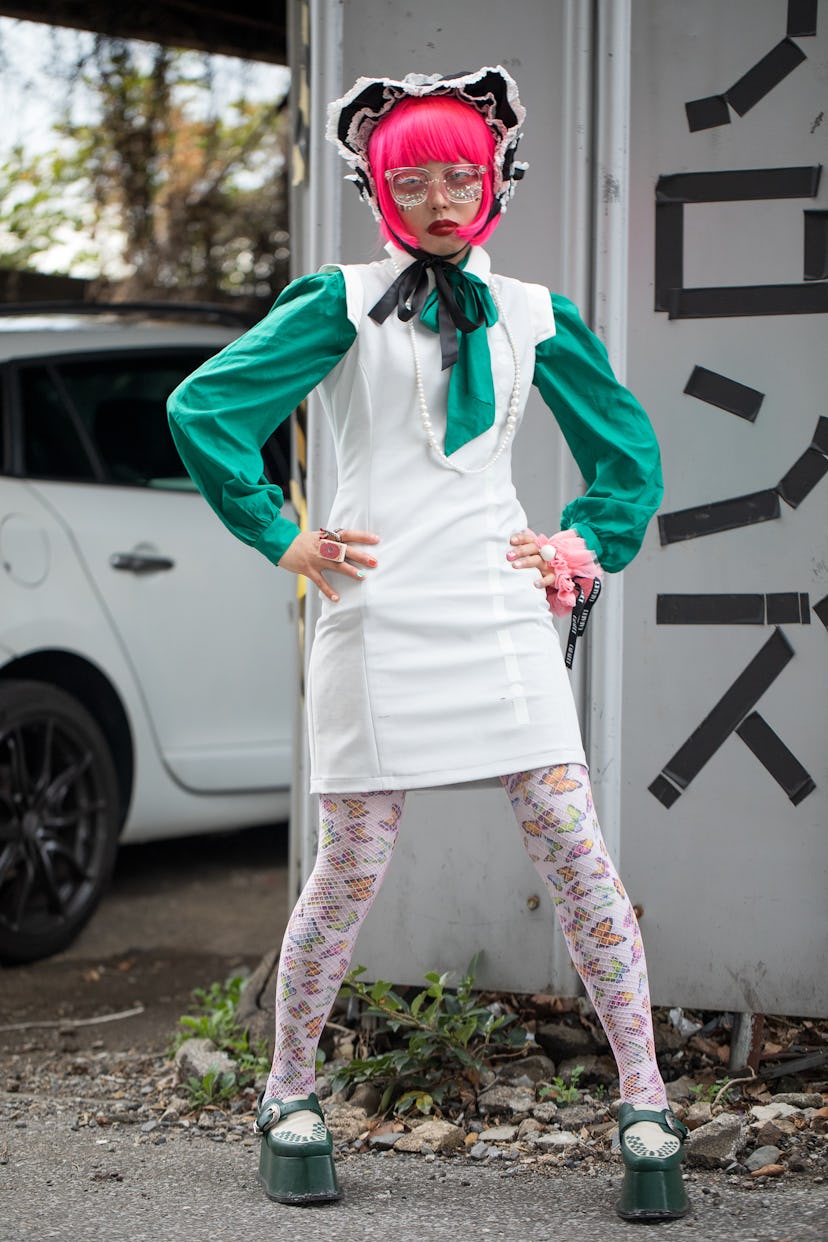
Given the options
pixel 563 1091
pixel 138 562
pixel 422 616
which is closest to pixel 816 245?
pixel 422 616

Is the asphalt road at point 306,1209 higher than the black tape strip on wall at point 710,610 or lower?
lower

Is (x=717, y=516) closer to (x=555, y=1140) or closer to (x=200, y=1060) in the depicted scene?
(x=555, y=1140)

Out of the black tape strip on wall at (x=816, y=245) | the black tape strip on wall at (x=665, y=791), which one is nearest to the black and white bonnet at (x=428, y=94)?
the black tape strip on wall at (x=816, y=245)

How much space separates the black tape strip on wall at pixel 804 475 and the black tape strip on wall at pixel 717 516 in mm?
30

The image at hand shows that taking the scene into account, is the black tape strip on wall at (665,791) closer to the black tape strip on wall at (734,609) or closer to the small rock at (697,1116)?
the black tape strip on wall at (734,609)

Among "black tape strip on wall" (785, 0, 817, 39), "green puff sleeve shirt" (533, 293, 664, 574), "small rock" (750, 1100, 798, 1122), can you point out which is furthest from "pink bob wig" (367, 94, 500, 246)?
"small rock" (750, 1100, 798, 1122)

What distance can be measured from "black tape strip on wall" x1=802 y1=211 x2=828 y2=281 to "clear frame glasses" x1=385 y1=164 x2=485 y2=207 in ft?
3.05

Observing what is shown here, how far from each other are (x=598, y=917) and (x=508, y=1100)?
29.5 inches

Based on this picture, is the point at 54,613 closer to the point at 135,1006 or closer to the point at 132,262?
the point at 135,1006

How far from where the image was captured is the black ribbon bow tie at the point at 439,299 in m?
2.51

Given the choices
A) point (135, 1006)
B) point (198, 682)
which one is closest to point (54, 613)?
point (198, 682)

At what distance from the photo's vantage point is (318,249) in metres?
3.36

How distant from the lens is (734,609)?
3.21 meters

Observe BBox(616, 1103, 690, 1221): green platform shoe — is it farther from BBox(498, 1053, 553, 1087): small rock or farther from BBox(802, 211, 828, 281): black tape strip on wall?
BBox(802, 211, 828, 281): black tape strip on wall
